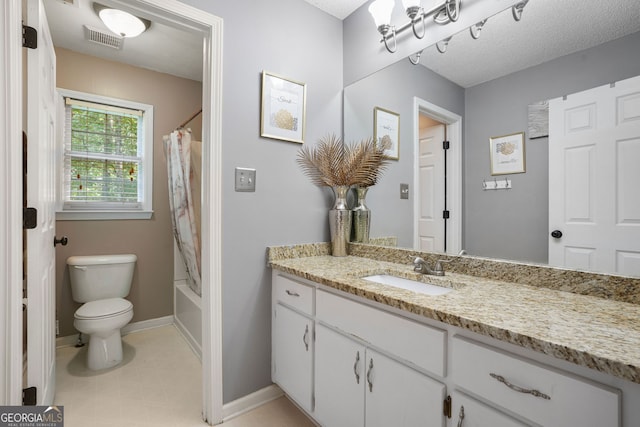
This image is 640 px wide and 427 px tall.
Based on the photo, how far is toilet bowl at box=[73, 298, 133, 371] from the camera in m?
2.12

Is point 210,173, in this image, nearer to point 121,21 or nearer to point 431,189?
point 431,189

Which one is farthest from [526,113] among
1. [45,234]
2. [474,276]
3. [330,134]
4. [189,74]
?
[189,74]

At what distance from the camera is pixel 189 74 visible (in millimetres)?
3020

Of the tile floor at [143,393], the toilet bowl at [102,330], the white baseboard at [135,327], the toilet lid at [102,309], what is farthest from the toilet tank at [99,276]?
the tile floor at [143,393]

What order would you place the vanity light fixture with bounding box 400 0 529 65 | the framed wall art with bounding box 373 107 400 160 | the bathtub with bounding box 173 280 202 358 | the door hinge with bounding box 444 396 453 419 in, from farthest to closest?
the bathtub with bounding box 173 280 202 358 < the framed wall art with bounding box 373 107 400 160 < the vanity light fixture with bounding box 400 0 529 65 < the door hinge with bounding box 444 396 453 419

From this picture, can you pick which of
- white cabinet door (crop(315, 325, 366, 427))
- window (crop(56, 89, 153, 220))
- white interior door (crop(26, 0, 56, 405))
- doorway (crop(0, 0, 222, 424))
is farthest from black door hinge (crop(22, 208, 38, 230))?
window (crop(56, 89, 153, 220))

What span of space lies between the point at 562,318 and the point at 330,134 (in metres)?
1.61

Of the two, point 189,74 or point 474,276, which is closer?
point 474,276

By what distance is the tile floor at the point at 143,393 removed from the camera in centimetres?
163

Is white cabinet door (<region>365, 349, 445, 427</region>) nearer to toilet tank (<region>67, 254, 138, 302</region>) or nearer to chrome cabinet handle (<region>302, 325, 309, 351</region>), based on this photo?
chrome cabinet handle (<region>302, 325, 309, 351</region>)

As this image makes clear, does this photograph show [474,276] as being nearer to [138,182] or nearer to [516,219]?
[516,219]

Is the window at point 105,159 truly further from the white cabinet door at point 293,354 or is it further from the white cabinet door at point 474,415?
the white cabinet door at point 474,415

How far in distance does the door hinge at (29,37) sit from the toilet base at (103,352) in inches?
73.6

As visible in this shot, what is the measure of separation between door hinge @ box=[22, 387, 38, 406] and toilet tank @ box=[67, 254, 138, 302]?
4.28 feet
